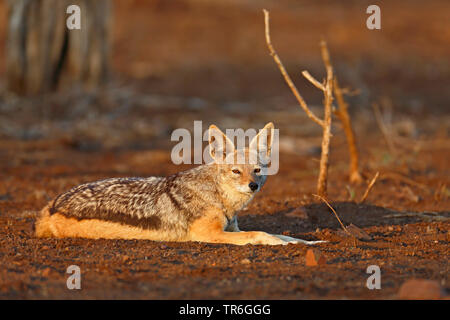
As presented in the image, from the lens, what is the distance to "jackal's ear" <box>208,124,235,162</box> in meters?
6.96

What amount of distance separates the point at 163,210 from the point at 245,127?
354 inches

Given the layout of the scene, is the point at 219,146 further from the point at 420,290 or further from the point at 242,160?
the point at 420,290

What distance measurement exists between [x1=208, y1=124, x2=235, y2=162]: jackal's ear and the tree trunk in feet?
35.3

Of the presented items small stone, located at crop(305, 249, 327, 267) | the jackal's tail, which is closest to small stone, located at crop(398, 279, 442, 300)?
small stone, located at crop(305, 249, 327, 267)

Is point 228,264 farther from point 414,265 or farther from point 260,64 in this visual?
point 260,64

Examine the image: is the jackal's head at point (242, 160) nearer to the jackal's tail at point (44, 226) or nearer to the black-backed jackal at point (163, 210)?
the black-backed jackal at point (163, 210)

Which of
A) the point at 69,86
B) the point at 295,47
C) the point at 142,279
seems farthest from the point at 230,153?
the point at 295,47

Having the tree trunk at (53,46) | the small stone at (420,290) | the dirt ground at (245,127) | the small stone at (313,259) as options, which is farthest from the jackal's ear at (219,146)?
the tree trunk at (53,46)

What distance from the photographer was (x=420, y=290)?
4.57 metres

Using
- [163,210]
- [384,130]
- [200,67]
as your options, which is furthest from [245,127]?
[163,210]

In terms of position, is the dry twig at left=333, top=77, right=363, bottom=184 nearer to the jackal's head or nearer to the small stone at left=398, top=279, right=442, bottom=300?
the jackal's head

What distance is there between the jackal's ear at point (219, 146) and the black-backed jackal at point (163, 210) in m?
0.12

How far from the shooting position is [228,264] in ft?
18.2
